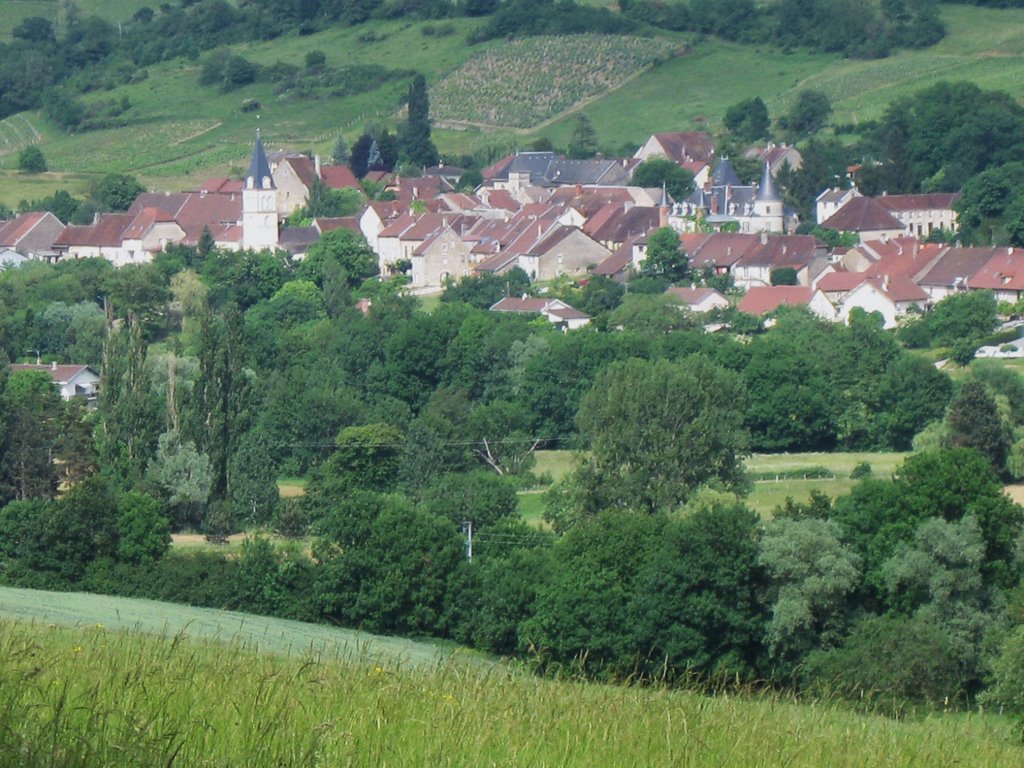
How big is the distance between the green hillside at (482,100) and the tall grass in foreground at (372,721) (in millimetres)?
67121

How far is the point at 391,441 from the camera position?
102ft

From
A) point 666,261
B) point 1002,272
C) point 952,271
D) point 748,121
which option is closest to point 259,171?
point 666,261

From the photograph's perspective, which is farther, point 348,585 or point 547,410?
point 547,410

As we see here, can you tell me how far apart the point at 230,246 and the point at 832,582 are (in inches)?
1656

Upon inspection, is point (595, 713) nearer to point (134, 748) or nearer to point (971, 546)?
point (134, 748)

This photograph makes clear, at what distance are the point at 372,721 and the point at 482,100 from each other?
8098 centimetres

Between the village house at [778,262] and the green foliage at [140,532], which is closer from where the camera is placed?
the green foliage at [140,532]

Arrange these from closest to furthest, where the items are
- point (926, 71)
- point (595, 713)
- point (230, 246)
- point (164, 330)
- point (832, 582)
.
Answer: point (595, 713), point (832, 582), point (164, 330), point (230, 246), point (926, 71)

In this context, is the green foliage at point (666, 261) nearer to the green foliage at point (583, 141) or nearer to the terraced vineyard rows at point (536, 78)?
the green foliage at point (583, 141)

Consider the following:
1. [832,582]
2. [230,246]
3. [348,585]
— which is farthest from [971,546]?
[230,246]

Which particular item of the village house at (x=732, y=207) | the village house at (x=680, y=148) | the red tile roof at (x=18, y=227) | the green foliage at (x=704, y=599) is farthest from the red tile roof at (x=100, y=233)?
the green foliage at (x=704, y=599)

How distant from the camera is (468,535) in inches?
902

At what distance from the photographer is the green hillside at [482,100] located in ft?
250

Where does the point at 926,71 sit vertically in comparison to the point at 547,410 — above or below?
below
